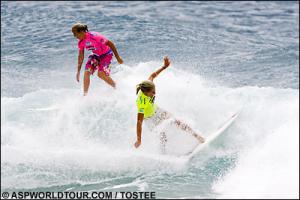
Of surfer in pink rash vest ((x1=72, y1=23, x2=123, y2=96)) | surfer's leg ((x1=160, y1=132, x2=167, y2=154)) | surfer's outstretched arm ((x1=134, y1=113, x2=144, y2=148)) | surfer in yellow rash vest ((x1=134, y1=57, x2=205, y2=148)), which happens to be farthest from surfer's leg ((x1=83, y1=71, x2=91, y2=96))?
surfer's outstretched arm ((x1=134, y1=113, x2=144, y2=148))

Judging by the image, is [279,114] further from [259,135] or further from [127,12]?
[127,12]

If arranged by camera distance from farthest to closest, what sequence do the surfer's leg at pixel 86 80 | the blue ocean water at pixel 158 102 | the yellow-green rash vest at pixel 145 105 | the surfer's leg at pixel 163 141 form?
1. the surfer's leg at pixel 86 80
2. the surfer's leg at pixel 163 141
3. the blue ocean water at pixel 158 102
4. the yellow-green rash vest at pixel 145 105

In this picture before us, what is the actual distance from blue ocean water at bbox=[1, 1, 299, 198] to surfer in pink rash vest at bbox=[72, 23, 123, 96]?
0.66 meters

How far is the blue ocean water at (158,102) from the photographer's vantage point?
931 cm

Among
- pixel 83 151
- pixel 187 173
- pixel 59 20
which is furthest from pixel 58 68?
pixel 187 173

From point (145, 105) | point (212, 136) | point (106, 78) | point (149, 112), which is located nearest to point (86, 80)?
point (106, 78)

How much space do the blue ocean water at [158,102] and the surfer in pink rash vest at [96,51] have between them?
66cm

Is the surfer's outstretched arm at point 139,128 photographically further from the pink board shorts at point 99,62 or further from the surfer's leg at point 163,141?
the pink board shorts at point 99,62

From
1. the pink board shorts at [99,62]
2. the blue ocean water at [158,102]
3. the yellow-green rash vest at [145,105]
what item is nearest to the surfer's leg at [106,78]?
the pink board shorts at [99,62]

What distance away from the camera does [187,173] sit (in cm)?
952

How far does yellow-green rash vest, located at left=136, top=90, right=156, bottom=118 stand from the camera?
898cm

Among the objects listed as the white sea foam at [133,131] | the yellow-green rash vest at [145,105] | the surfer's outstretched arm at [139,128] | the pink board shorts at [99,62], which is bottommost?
the white sea foam at [133,131]

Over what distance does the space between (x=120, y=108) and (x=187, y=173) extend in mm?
2402

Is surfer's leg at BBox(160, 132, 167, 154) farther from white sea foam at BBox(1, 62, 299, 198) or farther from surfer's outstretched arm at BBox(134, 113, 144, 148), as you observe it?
surfer's outstretched arm at BBox(134, 113, 144, 148)
